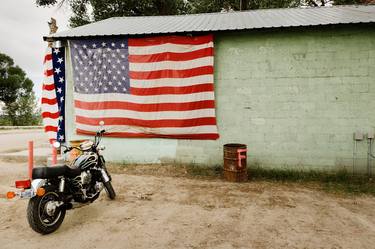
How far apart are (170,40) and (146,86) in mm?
1373

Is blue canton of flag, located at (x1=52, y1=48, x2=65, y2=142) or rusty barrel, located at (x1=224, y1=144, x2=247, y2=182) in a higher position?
blue canton of flag, located at (x1=52, y1=48, x2=65, y2=142)

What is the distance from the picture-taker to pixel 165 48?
25.6 feet

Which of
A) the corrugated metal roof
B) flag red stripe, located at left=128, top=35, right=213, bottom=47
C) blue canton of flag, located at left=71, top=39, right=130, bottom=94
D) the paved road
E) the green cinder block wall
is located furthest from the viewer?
the paved road

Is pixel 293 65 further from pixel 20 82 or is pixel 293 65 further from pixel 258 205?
pixel 20 82

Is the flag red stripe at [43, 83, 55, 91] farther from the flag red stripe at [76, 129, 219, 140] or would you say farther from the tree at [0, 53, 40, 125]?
the tree at [0, 53, 40, 125]

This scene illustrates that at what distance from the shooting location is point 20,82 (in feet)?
105

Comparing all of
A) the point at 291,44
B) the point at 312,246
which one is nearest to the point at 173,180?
the point at 312,246

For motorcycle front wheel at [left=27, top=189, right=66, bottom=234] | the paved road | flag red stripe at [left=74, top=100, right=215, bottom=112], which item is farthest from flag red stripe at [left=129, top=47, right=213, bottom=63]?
the paved road

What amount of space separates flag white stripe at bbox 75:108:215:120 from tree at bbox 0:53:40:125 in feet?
76.8

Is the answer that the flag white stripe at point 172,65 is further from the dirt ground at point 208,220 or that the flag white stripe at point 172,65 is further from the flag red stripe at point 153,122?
the dirt ground at point 208,220

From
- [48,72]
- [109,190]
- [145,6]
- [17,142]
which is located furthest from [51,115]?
[145,6]

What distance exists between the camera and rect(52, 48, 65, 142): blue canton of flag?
27.6 ft

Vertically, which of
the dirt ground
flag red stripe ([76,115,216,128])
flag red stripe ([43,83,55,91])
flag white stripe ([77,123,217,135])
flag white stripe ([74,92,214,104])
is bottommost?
the dirt ground

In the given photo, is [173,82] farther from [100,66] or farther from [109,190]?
[109,190]
